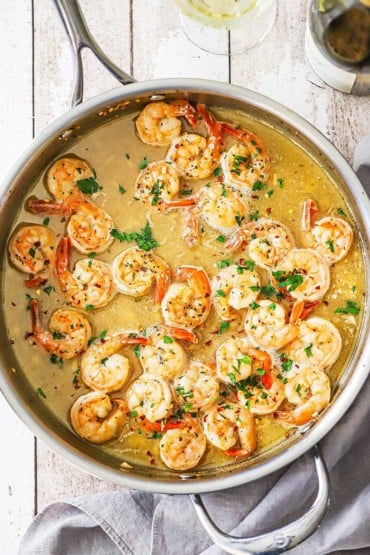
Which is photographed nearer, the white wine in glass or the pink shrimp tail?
the pink shrimp tail

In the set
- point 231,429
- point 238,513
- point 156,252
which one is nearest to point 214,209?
point 156,252

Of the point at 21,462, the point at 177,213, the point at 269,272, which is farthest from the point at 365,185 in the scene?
the point at 21,462

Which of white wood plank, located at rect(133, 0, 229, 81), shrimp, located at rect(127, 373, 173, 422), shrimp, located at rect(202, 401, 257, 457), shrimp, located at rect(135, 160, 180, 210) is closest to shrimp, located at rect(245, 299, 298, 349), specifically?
shrimp, located at rect(202, 401, 257, 457)

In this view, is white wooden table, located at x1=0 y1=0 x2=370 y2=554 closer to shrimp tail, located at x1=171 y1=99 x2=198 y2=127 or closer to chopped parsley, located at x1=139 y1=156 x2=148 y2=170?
shrimp tail, located at x1=171 y1=99 x2=198 y2=127

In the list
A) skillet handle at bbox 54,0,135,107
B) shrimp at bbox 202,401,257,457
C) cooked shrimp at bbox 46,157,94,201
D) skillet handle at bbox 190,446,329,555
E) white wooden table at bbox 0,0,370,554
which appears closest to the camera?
skillet handle at bbox 190,446,329,555

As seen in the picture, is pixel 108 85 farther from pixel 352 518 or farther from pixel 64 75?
pixel 352 518

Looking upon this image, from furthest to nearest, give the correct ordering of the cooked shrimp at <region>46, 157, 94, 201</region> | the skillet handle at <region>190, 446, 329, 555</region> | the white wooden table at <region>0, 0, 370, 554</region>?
the white wooden table at <region>0, 0, 370, 554</region>
the cooked shrimp at <region>46, 157, 94, 201</region>
the skillet handle at <region>190, 446, 329, 555</region>

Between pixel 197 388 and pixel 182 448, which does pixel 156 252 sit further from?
pixel 182 448

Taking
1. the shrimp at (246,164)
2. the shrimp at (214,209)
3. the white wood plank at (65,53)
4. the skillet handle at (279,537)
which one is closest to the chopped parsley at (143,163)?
the shrimp at (214,209)
